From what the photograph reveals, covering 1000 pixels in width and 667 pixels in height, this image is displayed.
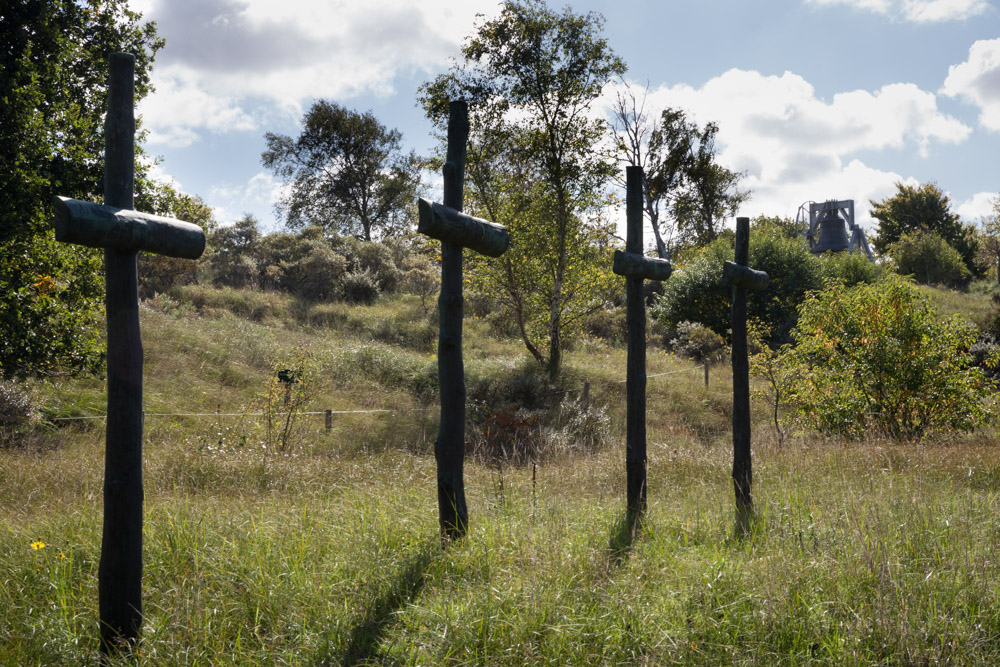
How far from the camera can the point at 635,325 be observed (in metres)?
6.17

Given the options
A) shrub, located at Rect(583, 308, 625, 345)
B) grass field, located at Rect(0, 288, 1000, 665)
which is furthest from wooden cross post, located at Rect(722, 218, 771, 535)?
shrub, located at Rect(583, 308, 625, 345)

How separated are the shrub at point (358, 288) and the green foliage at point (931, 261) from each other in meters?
31.5

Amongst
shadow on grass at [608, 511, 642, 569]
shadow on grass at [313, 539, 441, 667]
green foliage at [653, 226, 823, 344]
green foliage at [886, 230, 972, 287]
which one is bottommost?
shadow on grass at [313, 539, 441, 667]

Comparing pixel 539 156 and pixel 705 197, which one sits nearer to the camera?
pixel 539 156

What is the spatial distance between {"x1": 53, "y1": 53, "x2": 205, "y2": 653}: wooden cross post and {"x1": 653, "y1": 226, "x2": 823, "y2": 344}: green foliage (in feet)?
68.7

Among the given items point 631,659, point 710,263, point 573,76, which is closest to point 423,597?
point 631,659

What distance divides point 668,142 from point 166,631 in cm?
3720

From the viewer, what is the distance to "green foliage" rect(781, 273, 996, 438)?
9789 millimetres

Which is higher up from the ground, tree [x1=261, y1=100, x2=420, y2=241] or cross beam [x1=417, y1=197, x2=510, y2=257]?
tree [x1=261, y1=100, x2=420, y2=241]

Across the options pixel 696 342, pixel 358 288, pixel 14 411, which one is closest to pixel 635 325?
pixel 14 411

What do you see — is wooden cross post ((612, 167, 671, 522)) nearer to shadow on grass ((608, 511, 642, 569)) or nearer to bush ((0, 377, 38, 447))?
shadow on grass ((608, 511, 642, 569))

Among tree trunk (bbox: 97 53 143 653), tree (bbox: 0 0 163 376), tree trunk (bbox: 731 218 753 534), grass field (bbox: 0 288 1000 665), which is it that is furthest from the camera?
tree (bbox: 0 0 163 376)

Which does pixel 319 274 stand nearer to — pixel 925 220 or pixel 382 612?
pixel 382 612

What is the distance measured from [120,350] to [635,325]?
4205 millimetres
